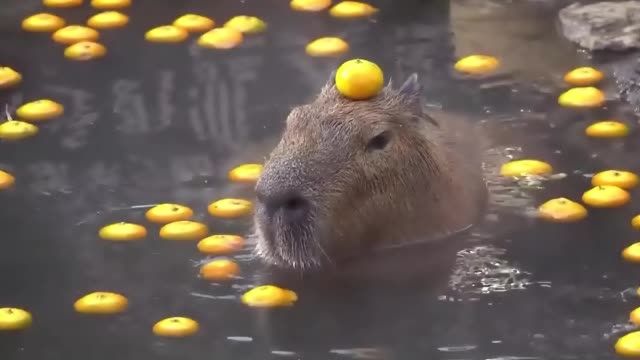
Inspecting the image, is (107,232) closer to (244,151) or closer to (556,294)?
(244,151)

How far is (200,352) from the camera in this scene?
575 centimetres

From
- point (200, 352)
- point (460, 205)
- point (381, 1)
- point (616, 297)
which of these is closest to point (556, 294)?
point (616, 297)

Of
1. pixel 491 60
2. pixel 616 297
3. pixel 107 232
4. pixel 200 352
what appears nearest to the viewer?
pixel 200 352

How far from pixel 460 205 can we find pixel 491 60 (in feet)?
5.88

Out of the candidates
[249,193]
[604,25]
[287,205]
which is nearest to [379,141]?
[287,205]

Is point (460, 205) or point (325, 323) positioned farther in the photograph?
point (460, 205)

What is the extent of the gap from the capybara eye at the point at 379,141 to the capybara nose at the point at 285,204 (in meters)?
0.46

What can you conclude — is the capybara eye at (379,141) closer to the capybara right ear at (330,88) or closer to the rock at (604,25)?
the capybara right ear at (330,88)

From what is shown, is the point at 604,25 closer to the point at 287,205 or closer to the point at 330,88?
Result: the point at 330,88

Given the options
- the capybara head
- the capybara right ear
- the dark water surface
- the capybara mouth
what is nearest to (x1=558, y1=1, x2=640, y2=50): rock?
the dark water surface

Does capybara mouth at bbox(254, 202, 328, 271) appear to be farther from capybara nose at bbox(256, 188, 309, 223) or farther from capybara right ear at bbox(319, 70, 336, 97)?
capybara right ear at bbox(319, 70, 336, 97)

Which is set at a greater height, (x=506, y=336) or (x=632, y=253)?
(x=632, y=253)

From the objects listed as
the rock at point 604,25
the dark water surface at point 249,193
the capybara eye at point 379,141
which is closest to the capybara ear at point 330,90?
the capybara eye at point 379,141

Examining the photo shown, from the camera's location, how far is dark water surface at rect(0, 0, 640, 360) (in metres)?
5.89
